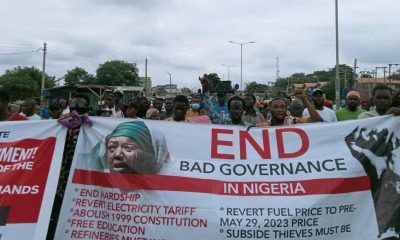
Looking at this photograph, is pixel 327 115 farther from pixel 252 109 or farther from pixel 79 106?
pixel 79 106

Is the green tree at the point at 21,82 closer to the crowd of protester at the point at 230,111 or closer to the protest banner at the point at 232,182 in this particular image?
the crowd of protester at the point at 230,111

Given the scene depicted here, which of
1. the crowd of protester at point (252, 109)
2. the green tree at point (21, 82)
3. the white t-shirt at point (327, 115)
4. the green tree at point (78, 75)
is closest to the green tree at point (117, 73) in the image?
the green tree at point (78, 75)

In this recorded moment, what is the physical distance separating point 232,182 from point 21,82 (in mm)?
77066

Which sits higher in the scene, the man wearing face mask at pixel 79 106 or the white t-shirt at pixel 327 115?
the man wearing face mask at pixel 79 106

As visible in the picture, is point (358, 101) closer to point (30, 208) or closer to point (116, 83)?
point (30, 208)

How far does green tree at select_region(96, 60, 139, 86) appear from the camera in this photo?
9206 cm

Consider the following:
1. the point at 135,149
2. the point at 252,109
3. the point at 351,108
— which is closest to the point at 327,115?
the point at 351,108

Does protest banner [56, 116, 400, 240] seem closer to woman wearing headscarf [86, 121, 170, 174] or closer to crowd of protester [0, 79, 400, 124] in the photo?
woman wearing headscarf [86, 121, 170, 174]

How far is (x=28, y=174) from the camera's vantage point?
13.0 ft

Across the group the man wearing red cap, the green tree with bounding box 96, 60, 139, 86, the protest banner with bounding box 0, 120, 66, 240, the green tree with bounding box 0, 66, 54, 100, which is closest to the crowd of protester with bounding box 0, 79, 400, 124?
the man wearing red cap

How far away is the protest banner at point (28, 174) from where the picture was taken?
3807mm

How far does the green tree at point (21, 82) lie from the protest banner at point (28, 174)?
73.2 metres

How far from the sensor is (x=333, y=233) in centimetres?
374

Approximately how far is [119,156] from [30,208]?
84 centimetres
